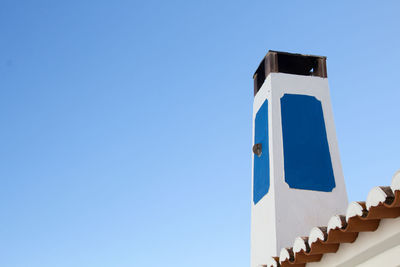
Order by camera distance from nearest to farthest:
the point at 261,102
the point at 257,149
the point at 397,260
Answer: the point at 397,260
the point at 257,149
the point at 261,102

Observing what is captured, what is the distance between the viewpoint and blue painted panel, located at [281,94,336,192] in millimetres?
7477

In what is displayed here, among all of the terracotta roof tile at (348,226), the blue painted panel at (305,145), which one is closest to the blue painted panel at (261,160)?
the blue painted panel at (305,145)

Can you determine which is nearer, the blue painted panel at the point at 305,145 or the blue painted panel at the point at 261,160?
the blue painted panel at the point at 305,145

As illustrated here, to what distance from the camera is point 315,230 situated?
3.95 m

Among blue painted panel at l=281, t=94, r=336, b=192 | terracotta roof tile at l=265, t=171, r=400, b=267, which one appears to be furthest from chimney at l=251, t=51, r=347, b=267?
terracotta roof tile at l=265, t=171, r=400, b=267

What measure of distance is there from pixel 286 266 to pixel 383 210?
68.2 inches

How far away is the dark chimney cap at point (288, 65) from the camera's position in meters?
9.12

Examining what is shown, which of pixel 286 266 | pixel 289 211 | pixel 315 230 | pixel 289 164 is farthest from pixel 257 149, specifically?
pixel 315 230

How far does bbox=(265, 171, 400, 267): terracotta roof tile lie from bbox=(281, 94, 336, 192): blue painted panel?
3002 millimetres

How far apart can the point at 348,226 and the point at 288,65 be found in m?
6.93

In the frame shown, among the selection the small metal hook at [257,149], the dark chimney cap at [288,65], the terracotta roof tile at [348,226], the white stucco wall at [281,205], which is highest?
the dark chimney cap at [288,65]

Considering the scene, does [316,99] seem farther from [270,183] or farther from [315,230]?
[315,230]

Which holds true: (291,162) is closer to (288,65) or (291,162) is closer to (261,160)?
(261,160)

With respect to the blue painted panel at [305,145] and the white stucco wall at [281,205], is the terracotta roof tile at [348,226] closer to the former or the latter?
the white stucco wall at [281,205]
